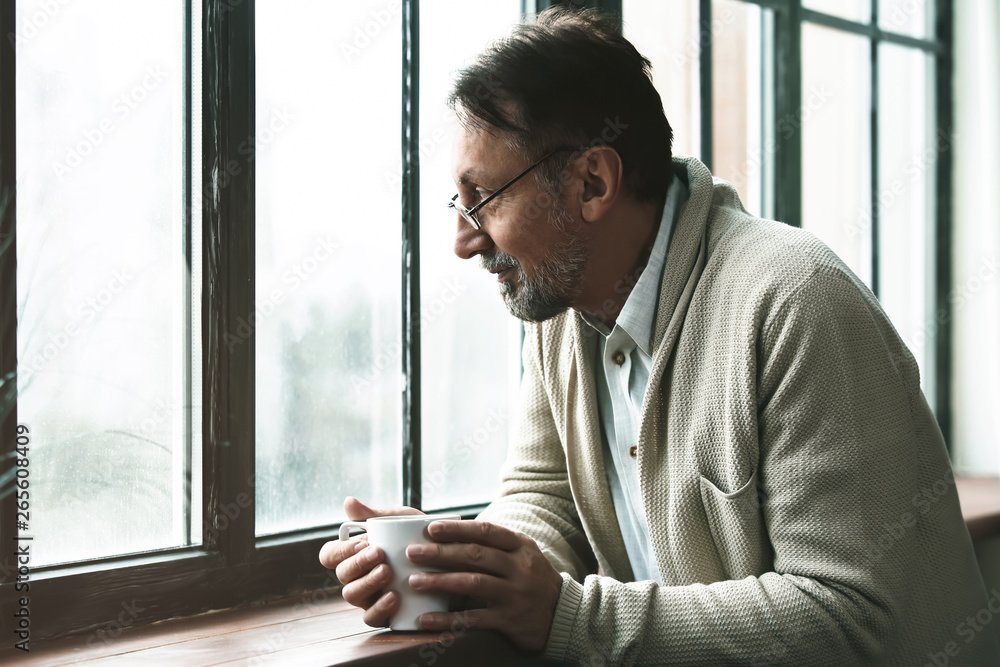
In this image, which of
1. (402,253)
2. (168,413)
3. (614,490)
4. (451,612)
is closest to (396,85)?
(402,253)

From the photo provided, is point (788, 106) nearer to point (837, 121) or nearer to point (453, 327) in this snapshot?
point (837, 121)

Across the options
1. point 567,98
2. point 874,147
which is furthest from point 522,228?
point 874,147

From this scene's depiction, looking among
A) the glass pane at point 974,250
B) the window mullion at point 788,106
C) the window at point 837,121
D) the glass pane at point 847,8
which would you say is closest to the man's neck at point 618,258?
the window at point 837,121

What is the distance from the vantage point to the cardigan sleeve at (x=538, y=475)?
149 centimetres

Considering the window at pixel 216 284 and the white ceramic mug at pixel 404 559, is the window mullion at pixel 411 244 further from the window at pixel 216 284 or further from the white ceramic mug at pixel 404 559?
the white ceramic mug at pixel 404 559

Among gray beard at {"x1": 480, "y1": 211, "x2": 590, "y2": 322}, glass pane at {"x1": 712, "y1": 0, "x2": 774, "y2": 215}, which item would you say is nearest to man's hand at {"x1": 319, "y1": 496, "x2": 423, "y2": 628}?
gray beard at {"x1": 480, "y1": 211, "x2": 590, "y2": 322}

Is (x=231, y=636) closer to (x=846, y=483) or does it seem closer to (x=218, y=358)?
(x=218, y=358)

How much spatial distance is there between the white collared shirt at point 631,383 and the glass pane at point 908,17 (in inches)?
73.9

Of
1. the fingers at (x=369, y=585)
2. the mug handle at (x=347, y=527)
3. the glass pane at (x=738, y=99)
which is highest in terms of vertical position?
the glass pane at (x=738, y=99)

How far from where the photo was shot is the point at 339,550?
1.16 m

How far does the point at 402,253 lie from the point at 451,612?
76cm

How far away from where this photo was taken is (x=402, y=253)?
65.9 inches

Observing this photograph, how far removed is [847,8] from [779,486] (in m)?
2.19

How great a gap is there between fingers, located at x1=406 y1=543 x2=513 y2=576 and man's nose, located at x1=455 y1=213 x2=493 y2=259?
1.60 ft
